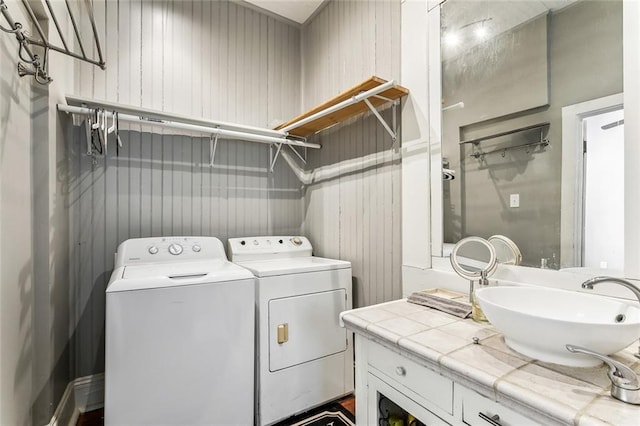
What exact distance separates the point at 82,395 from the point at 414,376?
2.05 m

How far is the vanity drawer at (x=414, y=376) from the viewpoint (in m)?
0.88

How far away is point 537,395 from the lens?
666 mm

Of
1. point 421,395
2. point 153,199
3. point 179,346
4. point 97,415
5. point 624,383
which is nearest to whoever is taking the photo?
point 624,383

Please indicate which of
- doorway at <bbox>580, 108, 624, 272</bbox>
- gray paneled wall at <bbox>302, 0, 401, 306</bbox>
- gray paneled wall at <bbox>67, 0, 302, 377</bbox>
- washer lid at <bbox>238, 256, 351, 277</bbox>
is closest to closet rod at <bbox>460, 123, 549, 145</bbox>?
doorway at <bbox>580, 108, 624, 272</bbox>

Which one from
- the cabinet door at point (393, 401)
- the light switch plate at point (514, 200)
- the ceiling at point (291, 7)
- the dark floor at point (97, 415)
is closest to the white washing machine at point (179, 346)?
the dark floor at point (97, 415)

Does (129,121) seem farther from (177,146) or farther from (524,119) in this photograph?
(524,119)

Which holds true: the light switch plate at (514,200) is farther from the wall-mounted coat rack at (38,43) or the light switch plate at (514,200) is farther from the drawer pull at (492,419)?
the wall-mounted coat rack at (38,43)

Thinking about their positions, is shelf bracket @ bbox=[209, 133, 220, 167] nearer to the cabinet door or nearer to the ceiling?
the ceiling

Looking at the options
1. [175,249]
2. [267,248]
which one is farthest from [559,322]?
[175,249]

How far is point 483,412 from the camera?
→ 2.54 ft

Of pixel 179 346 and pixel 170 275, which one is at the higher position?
pixel 170 275

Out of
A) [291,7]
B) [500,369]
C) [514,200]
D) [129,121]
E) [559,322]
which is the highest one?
[291,7]

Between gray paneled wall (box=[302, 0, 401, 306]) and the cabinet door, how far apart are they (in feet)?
2.35

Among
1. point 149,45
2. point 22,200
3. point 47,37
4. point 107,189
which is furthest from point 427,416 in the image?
point 149,45
